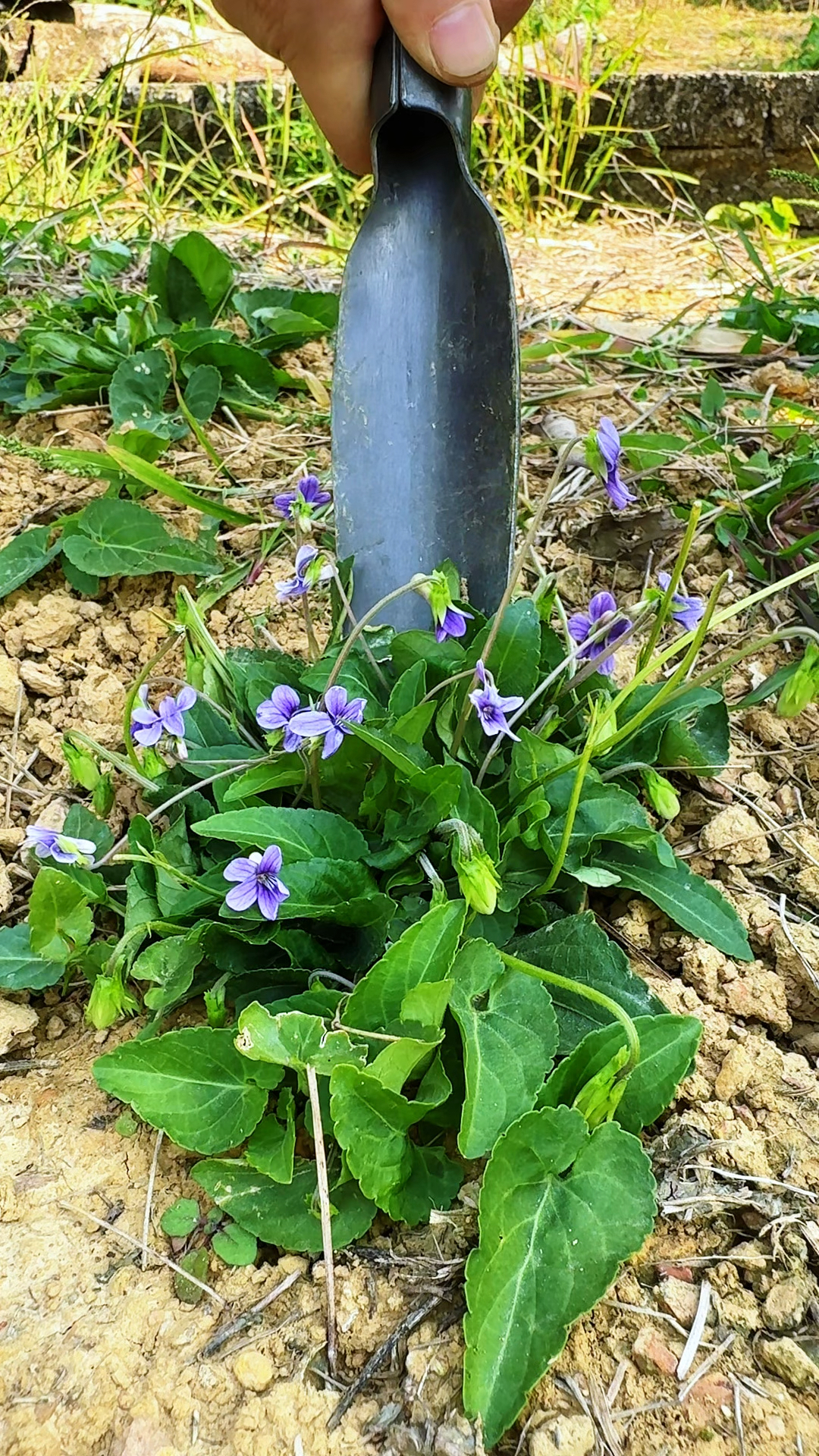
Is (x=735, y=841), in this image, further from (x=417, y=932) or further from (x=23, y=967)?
(x=23, y=967)

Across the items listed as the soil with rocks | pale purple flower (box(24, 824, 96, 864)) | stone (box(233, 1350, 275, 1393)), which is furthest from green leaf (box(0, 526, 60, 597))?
stone (box(233, 1350, 275, 1393))

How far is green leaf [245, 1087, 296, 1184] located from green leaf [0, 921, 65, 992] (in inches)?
12.6

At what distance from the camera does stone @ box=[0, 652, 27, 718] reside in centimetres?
163

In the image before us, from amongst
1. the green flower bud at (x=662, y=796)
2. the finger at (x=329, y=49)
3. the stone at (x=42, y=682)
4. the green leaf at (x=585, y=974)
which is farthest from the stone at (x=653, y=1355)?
the finger at (x=329, y=49)

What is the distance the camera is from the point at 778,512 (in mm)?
1839

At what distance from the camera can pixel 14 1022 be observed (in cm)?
126

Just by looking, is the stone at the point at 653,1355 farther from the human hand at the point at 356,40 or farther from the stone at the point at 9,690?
the human hand at the point at 356,40

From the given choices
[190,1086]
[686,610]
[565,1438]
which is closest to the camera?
[565,1438]

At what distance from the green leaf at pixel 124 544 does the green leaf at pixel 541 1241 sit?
1090 millimetres

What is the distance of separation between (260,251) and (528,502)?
1.83 m

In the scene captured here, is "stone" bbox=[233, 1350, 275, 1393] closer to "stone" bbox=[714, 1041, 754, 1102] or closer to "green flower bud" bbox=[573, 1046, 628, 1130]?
"green flower bud" bbox=[573, 1046, 628, 1130]

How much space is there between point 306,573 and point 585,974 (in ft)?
1.85

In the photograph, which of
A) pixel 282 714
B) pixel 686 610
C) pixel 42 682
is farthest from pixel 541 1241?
pixel 42 682

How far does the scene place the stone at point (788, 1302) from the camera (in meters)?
0.95
